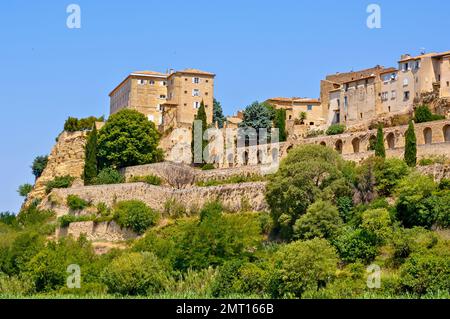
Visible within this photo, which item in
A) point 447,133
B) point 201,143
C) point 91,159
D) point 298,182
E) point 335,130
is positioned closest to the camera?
point 298,182

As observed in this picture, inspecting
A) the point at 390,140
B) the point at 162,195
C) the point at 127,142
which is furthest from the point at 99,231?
the point at 390,140

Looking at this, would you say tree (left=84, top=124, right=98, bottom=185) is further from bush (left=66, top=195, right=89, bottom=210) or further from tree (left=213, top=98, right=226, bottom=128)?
tree (left=213, top=98, right=226, bottom=128)

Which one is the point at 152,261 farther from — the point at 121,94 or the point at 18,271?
the point at 121,94

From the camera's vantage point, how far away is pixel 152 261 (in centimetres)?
6462

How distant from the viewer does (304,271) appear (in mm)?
58188

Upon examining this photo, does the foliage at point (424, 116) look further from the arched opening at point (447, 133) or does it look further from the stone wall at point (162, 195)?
the stone wall at point (162, 195)

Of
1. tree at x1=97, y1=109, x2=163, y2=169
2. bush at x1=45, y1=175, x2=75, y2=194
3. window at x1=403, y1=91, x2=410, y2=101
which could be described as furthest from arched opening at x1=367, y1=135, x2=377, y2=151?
bush at x1=45, y1=175, x2=75, y2=194

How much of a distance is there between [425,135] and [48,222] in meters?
26.9

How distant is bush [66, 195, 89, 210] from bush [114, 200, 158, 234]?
4014mm

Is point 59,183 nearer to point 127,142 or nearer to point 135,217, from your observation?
point 127,142

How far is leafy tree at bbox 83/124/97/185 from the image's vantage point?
84500 millimetres

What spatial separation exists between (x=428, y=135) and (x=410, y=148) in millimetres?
5859
